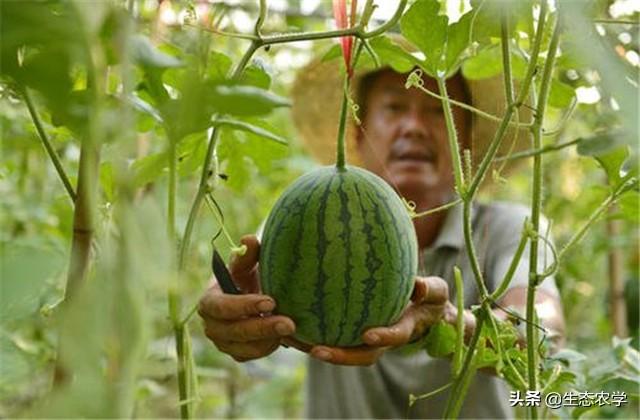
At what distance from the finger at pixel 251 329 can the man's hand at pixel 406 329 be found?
0.13ft

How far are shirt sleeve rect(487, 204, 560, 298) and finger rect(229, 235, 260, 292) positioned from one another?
0.60 metres

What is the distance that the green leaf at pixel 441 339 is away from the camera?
0.90 m

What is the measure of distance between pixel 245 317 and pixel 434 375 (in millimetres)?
1132

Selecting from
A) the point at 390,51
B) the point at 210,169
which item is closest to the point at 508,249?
the point at 390,51

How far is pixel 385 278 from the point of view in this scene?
29.5 inches

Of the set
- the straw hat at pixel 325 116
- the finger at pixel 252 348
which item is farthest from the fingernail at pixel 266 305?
the straw hat at pixel 325 116

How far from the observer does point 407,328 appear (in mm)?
828

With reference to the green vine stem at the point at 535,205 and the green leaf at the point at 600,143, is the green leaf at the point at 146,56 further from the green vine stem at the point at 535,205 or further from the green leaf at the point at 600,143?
the green vine stem at the point at 535,205

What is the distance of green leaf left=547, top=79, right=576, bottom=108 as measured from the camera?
0.97m

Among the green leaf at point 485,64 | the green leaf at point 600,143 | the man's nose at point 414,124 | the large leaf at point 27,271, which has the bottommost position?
the large leaf at point 27,271

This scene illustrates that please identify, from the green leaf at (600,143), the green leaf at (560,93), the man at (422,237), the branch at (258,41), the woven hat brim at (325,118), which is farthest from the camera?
the woven hat brim at (325,118)

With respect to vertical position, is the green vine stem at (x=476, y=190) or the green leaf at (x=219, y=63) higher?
the green leaf at (x=219, y=63)

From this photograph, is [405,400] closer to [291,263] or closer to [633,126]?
[291,263]

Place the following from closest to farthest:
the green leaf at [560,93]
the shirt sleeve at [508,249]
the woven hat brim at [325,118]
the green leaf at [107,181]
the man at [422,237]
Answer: the green leaf at [107,181] → the green leaf at [560,93] → the shirt sleeve at [508,249] → the man at [422,237] → the woven hat brim at [325,118]
